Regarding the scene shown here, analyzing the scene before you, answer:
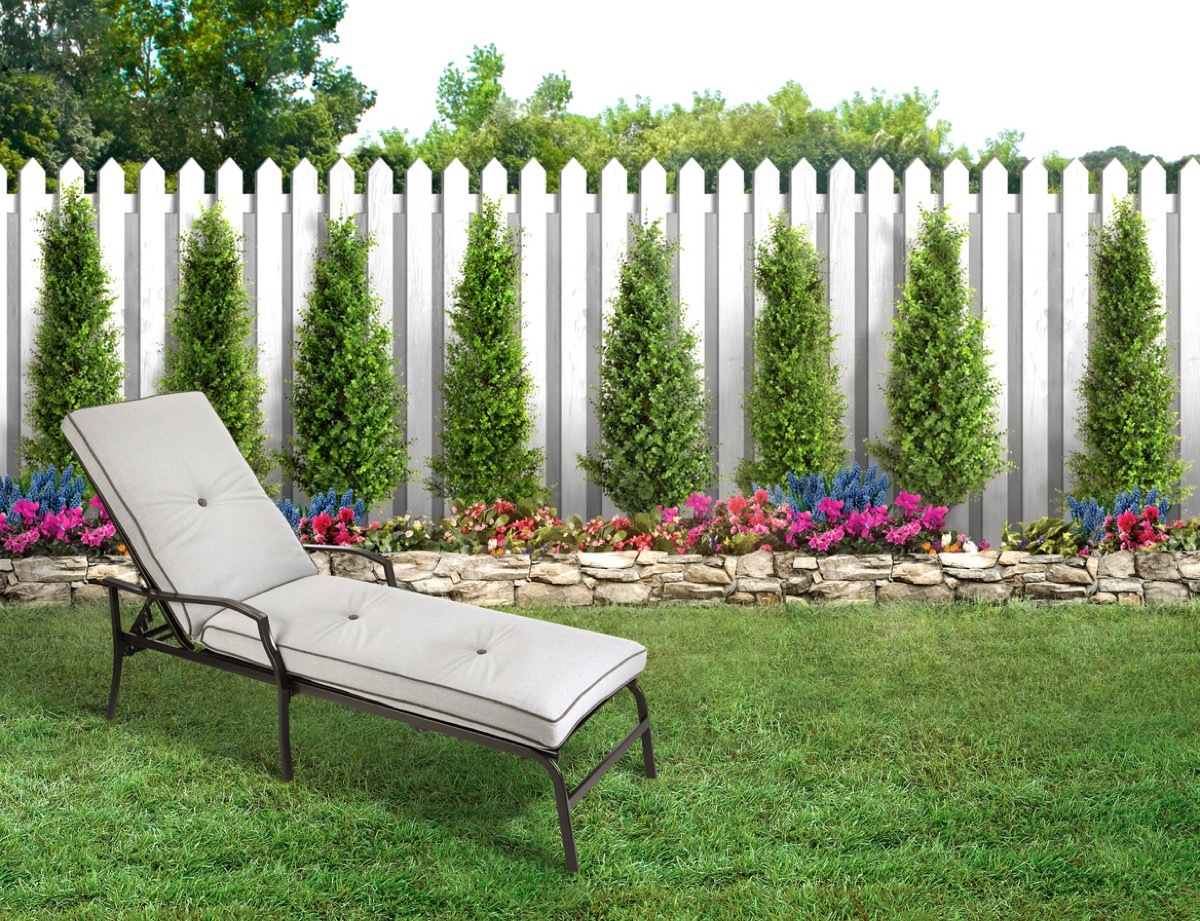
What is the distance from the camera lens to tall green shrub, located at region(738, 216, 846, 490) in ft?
18.6

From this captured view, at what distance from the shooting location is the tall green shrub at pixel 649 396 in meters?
5.60

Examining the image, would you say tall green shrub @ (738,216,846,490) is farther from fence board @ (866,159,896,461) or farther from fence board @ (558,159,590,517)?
fence board @ (558,159,590,517)

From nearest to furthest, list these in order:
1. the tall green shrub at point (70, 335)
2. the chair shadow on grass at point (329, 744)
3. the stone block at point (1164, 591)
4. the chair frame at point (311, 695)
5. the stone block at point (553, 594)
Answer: the chair frame at point (311, 695), the chair shadow on grass at point (329, 744), the stone block at point (1164, 591), the stone block at point (553, 594), the tall green shrub at point (70, 335)

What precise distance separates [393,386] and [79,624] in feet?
6.93

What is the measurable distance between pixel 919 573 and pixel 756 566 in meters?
0.74

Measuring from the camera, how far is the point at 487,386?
5.77m

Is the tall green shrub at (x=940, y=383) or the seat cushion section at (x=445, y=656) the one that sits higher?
the tall green shrub at (x=940, y=383)

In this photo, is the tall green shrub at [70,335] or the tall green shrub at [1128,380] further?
the tall green shrub at [70,335]

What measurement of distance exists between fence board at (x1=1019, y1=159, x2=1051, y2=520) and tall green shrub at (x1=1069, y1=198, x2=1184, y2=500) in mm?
258

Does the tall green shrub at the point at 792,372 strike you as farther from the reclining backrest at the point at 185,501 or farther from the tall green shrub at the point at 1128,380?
the reclining backrest at the point at 185,501

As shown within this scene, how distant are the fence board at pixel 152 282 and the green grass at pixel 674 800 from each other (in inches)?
104

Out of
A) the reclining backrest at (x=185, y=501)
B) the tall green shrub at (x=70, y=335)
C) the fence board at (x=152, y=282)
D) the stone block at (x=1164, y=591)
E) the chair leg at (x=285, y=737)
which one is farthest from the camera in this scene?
the fence board at (x=152, y=282)

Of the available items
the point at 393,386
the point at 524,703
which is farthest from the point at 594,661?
the point at 393,386

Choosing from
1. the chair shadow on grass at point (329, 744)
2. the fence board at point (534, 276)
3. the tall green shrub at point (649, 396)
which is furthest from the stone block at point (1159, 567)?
the fence board at point (534, 276)
